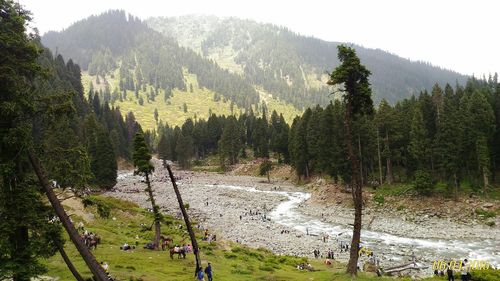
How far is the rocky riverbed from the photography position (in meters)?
43.6

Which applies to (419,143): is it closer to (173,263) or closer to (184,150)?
(173,263)

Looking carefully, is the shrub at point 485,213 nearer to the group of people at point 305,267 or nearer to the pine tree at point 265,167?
the group of people at point 305,267

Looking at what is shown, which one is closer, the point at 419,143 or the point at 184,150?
the point at 419,143

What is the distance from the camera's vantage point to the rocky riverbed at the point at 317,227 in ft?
143

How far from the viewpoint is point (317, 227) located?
188 feet

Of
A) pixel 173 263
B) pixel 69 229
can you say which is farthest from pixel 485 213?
pixel 69 229

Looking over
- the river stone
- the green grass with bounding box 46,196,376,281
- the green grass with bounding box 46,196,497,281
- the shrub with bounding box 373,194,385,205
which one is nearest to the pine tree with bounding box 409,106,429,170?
the shrub with bounding box 373,194,385,205

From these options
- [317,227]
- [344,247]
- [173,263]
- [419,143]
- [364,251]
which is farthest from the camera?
[419,143]

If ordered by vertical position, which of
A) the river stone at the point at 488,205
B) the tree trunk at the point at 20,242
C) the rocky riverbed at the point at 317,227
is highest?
the tree trunk at the point at 20,242

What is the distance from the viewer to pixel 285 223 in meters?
61.1

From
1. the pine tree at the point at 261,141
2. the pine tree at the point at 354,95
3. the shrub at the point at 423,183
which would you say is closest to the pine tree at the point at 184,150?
the pine tree at the point at 261,141

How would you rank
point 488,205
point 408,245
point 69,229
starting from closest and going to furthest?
point 69,229, point 408,245, point 488,205

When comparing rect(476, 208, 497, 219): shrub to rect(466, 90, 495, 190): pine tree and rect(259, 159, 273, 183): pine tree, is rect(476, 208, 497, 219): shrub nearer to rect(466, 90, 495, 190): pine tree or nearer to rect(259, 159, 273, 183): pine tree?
rect(466, 90, 495, 190): pine tree

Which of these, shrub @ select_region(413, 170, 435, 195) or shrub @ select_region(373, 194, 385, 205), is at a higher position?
shrub @ select_region(413, 170, 435, 195)
